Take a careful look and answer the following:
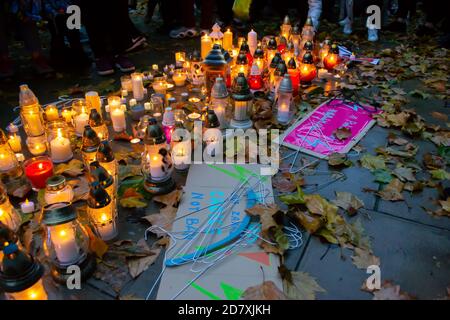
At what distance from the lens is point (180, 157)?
2.67 metres

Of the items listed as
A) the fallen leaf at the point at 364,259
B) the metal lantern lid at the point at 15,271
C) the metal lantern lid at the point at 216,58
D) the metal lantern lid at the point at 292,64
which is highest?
the metal lantern lid at the point at 216,58

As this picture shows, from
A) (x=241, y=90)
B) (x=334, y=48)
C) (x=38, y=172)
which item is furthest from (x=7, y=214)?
(x=334, y=48)

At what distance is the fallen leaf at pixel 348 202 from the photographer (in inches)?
92.1

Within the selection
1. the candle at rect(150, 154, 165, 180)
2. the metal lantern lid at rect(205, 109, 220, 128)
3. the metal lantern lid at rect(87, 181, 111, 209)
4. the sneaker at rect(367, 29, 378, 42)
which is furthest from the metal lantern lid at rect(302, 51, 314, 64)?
the sneaker at rect(367, 29, 378, 42)

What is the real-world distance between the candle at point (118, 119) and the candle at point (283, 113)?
150 centimetres

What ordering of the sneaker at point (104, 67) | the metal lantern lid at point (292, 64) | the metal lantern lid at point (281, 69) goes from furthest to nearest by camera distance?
the sneaker at point (104, 67)
the metal lantern lid at point (292, 64)
the metal lantern lid at point (281, 69)

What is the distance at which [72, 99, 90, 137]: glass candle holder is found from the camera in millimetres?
3129

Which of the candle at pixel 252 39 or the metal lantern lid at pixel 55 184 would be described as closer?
the metal lantern lid at pixel 55 184

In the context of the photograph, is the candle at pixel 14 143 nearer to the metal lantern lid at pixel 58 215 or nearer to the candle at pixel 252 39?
the metal lantern lid at pixel 58 215

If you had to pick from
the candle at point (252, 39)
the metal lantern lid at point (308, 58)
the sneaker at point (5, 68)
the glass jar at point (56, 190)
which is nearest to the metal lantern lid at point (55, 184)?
the glass jar at point (56, 190)

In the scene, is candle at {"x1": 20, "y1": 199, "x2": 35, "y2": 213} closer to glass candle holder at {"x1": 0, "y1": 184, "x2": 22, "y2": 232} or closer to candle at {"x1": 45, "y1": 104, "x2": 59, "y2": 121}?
glass candle holder at {"x1": 0, "y1": 184, "x2": 22, "y2": 232}

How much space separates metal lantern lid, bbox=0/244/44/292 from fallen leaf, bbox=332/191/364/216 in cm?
187

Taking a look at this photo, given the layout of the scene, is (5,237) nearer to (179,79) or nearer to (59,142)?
(59,142)
